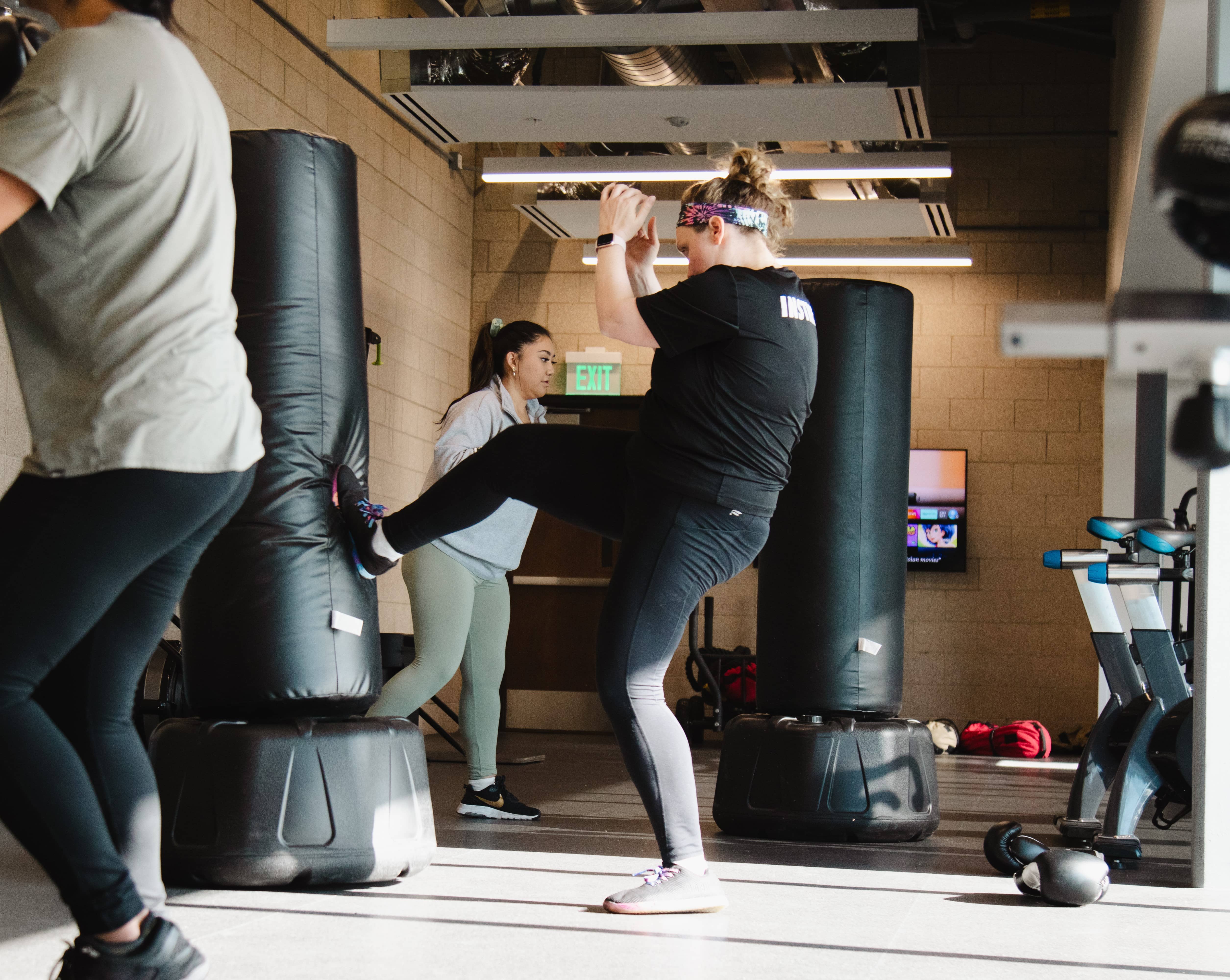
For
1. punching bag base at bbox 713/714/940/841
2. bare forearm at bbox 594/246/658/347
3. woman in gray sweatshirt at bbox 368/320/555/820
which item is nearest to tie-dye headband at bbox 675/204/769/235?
bare forearm at bbox 594/246/658/347

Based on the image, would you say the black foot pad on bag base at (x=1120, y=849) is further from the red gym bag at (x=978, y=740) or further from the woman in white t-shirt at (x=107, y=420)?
the red gym bag at (x=978, y=740)

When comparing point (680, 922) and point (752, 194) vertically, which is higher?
point (752, 194)

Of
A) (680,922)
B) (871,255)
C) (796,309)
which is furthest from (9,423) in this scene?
(871,255)

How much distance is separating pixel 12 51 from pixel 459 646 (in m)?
2.44

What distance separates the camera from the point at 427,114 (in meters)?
6.55

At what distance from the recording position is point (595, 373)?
917 centimetres

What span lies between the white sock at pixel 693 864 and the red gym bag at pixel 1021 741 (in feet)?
19.0

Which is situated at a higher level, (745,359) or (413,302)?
(413,302)

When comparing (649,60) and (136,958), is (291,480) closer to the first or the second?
(136,958)

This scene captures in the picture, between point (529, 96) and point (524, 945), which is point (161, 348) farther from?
point (529, 96)

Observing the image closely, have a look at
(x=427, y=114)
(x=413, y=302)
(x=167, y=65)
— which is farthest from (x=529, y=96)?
(x=167, y=65)

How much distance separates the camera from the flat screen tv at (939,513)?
349 inches

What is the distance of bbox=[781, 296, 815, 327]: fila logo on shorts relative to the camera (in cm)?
264

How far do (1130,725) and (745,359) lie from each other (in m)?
1.88
